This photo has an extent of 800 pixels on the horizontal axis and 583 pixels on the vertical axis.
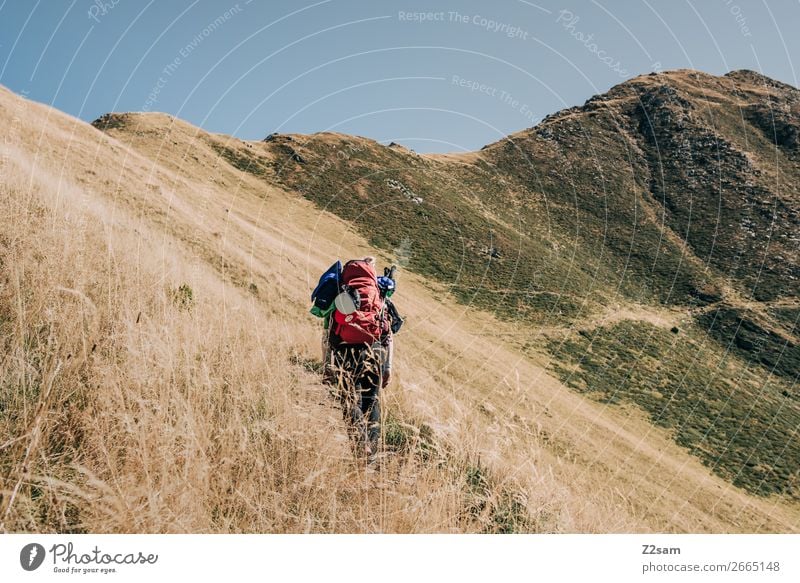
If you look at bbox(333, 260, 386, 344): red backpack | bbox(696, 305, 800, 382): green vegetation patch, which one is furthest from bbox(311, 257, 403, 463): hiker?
bbox(696, 305, 800, 382): green vegetation patch

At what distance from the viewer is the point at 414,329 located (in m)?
26.2

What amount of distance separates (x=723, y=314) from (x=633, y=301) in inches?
508

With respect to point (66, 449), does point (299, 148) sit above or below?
above

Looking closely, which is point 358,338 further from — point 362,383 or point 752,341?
point 752,341

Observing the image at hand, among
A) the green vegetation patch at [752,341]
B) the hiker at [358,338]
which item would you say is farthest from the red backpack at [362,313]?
the green vegetation patch at [752,341]

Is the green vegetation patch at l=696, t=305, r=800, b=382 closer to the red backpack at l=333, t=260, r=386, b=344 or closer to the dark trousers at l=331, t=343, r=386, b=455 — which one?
the red backpack at l=333, t=260, r=386, b=344

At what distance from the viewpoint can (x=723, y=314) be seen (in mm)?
61750

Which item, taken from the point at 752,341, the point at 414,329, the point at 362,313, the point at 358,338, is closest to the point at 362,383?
the point at 358,338

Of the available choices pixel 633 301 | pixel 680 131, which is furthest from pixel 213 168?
pixel 680 131
